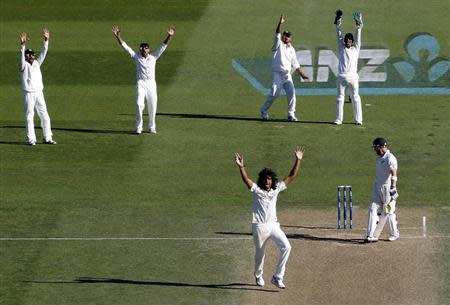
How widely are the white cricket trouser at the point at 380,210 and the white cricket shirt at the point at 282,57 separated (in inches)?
344

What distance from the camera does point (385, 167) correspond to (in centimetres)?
2767

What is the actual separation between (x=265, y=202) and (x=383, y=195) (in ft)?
11.2

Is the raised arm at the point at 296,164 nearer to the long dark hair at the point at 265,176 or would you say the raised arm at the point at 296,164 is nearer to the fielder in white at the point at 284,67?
the long dark hair at the point at 265,176

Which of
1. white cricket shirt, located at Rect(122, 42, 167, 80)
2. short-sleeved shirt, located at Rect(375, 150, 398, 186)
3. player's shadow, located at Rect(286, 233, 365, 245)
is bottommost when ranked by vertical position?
player's shadow, located at Rect(286, 233, 365, 245)

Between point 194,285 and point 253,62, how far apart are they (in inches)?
623

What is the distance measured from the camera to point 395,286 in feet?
84.3

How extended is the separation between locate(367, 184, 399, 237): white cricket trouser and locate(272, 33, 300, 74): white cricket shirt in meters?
8.74

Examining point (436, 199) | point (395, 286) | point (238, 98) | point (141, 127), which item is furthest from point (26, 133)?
point (395, 286)

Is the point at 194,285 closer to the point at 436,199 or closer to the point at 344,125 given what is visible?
the point at 436,199

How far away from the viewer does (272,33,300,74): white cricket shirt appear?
36.0 metres

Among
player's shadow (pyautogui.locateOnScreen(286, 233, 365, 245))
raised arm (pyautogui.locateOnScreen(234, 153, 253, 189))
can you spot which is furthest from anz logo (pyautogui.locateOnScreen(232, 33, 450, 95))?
raised arm (pyautogui.locateOnScreen(234, 153, 253, 189))

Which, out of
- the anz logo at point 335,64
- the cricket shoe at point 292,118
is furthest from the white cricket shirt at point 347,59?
the anz logo at point 335,64

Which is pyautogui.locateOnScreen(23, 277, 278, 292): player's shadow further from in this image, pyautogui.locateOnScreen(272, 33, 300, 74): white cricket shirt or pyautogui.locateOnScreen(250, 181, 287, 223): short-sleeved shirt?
pyautogui.locateOnScreen(272, 33, 300, 74): white cricket shirt

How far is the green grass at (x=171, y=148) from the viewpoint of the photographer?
88.9 ft
